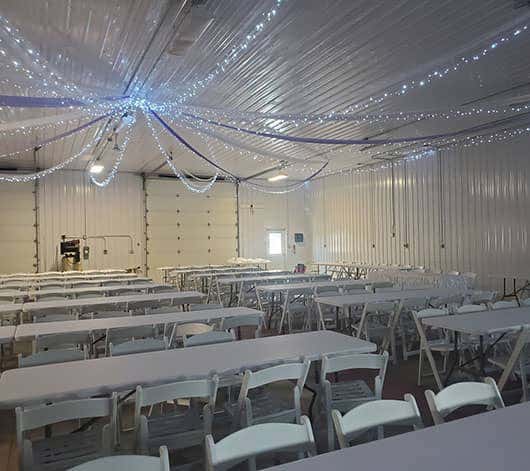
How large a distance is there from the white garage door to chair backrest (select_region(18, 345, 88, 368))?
1273cm

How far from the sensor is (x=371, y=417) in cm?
237

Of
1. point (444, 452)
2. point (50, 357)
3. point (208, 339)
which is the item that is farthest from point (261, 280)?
point (444, 452)

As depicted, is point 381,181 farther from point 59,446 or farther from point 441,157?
point 59,446

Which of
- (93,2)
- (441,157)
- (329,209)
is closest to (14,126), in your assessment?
(93,2)

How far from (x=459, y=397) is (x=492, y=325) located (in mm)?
2180

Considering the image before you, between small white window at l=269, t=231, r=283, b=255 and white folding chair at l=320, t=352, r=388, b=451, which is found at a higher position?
small white window at l=269, t=231, r=283, b=255

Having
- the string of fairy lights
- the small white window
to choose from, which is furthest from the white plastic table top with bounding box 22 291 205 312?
the small white window

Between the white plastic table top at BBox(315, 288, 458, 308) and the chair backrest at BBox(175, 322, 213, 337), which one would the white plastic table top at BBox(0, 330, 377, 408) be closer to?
the chair backrest at BBox(175, 322, 213, 337)

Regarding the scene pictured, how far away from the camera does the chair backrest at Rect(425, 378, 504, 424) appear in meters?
2.49

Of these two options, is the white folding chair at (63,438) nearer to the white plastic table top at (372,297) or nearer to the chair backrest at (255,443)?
the chair backrest at (255,443)

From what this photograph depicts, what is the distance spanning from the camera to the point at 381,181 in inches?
569

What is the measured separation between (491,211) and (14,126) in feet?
32.0

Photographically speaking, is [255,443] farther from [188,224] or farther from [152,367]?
[188,224]

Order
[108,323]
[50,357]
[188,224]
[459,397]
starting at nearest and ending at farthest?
[459,397] < [50,357] < [108,323] < [188,224]
